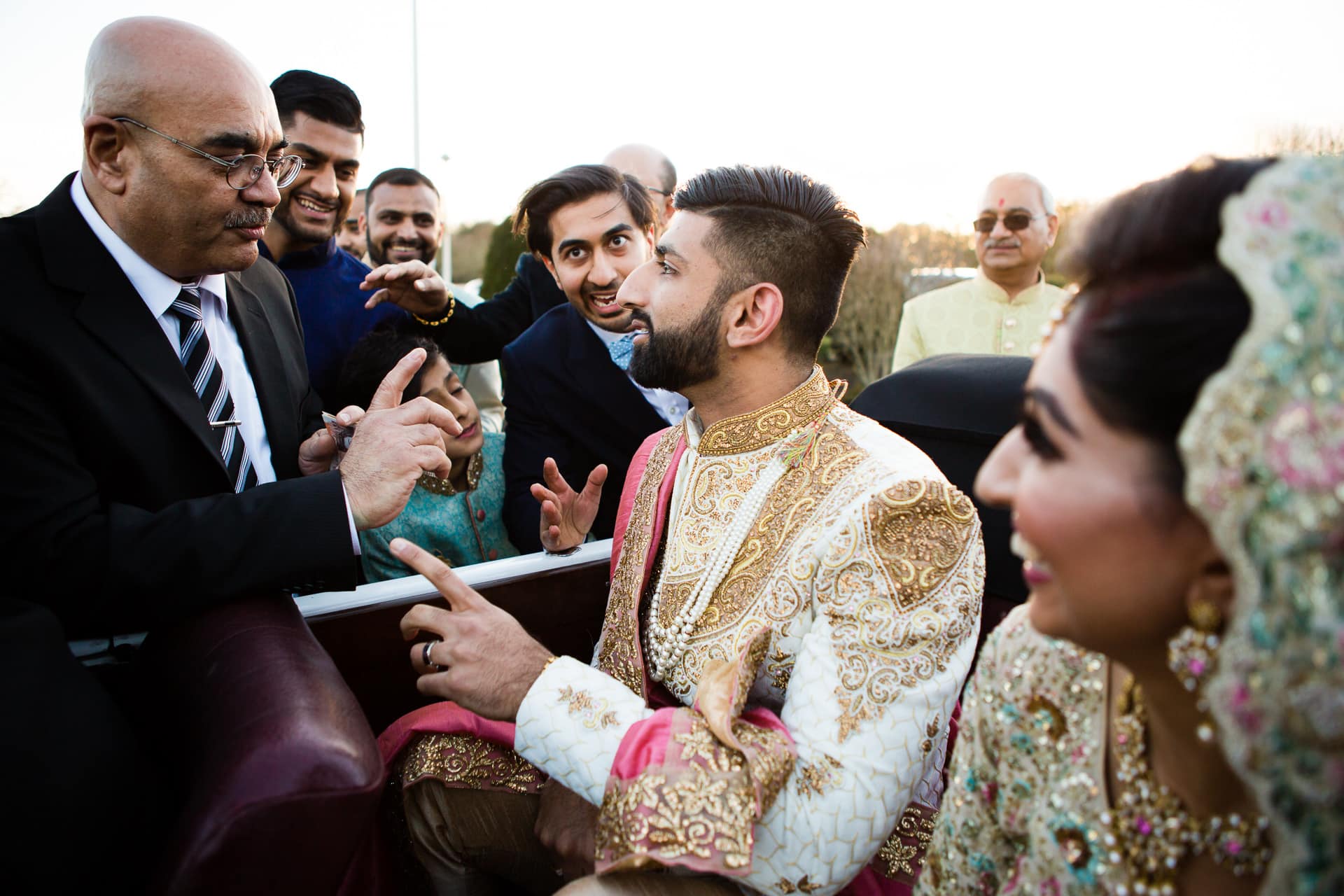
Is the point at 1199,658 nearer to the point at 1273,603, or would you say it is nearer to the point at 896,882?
the point at 1273,603

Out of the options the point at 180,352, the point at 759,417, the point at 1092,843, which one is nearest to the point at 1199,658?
the point at 1092,843

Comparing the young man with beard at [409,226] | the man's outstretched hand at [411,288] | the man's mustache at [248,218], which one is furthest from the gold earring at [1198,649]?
the young man with beard at [409,226]

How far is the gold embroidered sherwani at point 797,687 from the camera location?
1304 mm

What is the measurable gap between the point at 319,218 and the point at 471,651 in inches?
98.4

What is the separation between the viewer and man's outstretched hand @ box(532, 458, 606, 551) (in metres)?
2.21

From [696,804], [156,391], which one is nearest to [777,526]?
[696,804]

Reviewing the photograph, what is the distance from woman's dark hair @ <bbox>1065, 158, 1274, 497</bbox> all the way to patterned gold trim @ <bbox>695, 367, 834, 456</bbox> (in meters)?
0.97

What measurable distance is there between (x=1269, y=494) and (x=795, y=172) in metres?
1.61

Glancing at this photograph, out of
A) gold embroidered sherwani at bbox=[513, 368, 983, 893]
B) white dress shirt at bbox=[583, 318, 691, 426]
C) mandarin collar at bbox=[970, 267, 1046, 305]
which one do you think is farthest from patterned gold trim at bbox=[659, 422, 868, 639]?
mandarin collar at bbox=[970, 267, 1046, 305]

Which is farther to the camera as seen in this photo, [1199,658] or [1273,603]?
[1199,658]

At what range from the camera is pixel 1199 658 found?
2.76ft

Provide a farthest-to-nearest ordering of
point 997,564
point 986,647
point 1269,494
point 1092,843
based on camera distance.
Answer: point 997,564
point 986,647
point 1092,843
point 1269,494

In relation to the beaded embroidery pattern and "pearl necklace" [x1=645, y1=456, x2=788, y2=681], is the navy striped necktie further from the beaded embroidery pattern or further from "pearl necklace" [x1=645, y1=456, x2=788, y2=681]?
the beaded embroidery pattern

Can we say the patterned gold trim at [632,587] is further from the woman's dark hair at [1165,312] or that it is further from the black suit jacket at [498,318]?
the black suit jacket at [498,318]
